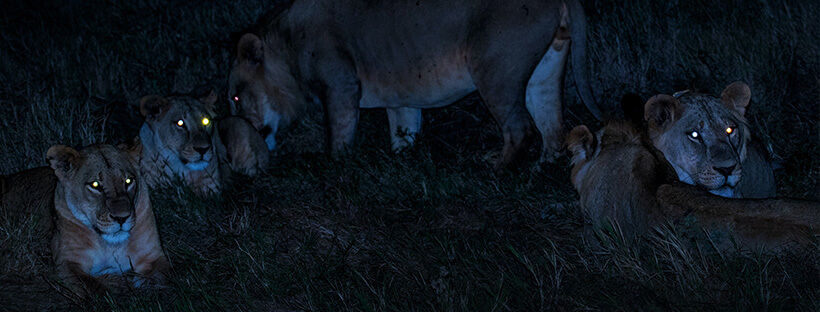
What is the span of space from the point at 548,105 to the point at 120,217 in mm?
3015

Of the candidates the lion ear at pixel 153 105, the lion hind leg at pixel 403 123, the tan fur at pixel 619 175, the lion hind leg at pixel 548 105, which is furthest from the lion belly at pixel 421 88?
the tan fur at pixel 619 175

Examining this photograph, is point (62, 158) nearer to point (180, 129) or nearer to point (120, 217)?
A: point (120, 217)

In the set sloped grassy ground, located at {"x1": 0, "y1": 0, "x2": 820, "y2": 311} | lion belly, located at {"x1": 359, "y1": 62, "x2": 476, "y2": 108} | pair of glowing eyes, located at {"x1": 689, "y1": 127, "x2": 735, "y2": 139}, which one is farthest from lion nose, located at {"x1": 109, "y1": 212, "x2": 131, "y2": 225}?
pair of glowing eyes, located at {"x1": 689, "y1": 127, "x2": 735, "y2": 139}

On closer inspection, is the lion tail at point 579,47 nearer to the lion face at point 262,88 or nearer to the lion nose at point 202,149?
the lion face at point 262,88

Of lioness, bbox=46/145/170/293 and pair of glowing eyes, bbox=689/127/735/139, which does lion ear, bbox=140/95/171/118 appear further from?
pair of glowing eyes, bbox=689/127/735/139

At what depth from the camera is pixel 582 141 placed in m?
5.02

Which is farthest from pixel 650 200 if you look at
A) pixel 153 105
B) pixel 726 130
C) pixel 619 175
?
pixel 153 105

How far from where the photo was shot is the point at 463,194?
18.7ft

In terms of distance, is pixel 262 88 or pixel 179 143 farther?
pixel 262 88

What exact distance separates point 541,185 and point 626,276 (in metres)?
1.79

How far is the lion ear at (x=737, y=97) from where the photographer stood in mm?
4996

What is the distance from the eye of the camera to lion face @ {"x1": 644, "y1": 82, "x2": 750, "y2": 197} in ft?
15.4

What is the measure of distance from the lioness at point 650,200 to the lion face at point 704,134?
0.17 metres

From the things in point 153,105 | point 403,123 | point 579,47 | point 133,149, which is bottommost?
point 403,123
